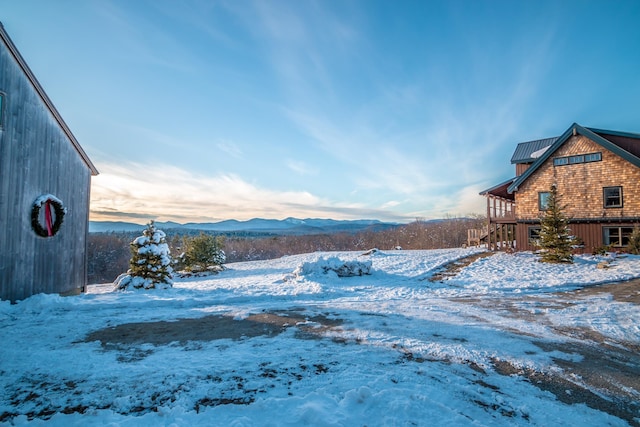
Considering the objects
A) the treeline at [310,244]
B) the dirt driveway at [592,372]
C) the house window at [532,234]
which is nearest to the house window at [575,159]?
the house window at [532,234]

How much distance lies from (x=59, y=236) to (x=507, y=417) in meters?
12.8

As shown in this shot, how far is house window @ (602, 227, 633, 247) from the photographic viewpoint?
17922 millimetres

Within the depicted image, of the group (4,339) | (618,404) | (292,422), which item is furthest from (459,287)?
(4,339)

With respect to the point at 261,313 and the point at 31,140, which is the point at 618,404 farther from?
the point at 31,140

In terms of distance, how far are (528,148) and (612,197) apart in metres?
8.78

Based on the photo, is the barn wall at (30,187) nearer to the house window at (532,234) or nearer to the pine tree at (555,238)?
the pine tree at (555,238)

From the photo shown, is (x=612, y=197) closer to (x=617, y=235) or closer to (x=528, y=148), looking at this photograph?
(x=617, y=235)

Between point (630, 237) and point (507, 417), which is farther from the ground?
point (630, 237)

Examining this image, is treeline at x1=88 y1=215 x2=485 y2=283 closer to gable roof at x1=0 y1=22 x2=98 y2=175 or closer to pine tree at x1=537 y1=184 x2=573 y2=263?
pine tree at x1=537 y1=184 x2=573 y2=263

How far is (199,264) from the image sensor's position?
21.9m

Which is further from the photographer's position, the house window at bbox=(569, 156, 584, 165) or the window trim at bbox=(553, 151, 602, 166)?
the house window at bbox=(569, 156, 584, 165)

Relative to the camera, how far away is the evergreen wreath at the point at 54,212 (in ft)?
30.7

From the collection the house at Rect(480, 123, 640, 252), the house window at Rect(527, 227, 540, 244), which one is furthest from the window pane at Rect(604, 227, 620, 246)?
the house window at Rect(527, 227, 540, 244)

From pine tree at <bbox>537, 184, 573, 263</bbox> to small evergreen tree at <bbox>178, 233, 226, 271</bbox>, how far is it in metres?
19.5
